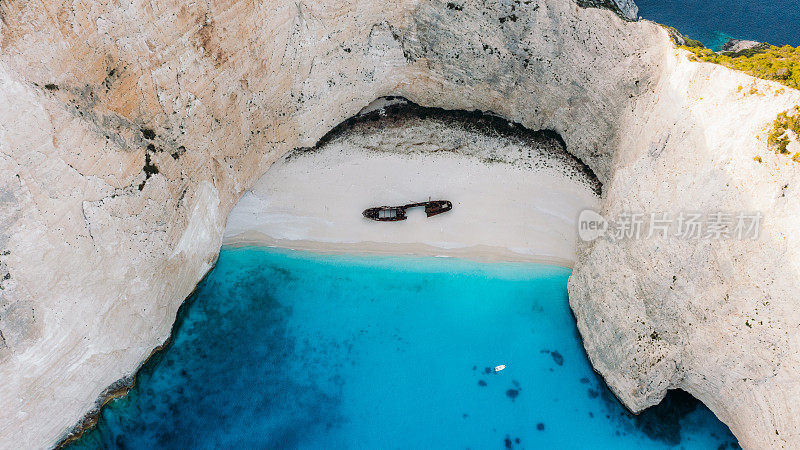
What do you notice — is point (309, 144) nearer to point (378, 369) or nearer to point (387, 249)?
point (387, 249)

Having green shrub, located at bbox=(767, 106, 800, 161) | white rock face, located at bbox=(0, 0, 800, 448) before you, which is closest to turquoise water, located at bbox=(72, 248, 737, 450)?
white rock face, located at bbox=(0, 0, 800, 448)

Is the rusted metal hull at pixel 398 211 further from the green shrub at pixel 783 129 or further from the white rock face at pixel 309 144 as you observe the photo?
the green shrub at pixel 783 129

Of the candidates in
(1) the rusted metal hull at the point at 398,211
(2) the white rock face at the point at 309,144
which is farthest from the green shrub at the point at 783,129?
(1) the rusted metal hull at the point at 398,211

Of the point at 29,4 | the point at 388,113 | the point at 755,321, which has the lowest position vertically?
the point at 755,321

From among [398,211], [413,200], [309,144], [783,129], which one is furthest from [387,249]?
[783,129]

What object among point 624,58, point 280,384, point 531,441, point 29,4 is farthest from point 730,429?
point 29,4

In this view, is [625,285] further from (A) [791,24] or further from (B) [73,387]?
(A) [791,24]
